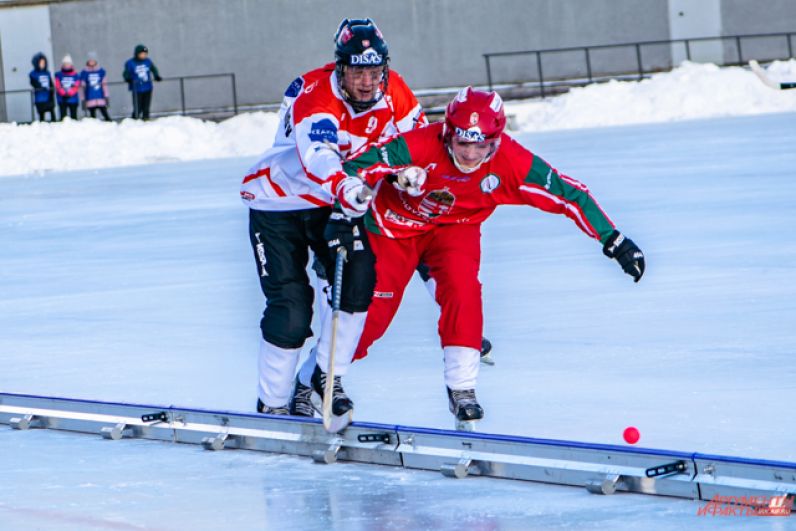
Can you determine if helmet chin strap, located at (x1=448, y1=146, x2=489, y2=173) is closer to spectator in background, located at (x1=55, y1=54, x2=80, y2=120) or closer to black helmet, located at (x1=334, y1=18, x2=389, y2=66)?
black helmet, located at (x1=334, y1=18, x2=389, y2=66)

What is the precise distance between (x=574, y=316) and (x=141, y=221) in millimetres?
6539

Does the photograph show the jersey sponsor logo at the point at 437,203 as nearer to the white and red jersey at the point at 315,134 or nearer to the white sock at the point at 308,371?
the white and red jersey at the point at 315,134

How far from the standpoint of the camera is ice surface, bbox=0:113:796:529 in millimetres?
4074

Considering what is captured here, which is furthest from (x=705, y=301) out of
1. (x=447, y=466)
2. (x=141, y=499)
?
(x=141, y=499)

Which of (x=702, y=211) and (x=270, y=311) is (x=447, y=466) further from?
(x=702, y=211)

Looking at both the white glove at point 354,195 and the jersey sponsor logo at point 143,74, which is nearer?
the white glove at point 354,195

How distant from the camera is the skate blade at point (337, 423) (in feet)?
15.1

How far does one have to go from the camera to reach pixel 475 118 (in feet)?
14.8

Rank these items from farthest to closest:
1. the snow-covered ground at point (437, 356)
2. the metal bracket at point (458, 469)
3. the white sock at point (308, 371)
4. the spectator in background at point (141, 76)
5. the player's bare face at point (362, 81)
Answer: the spectator in background at point (141, 76), the white sock at point (308, 371), the player's bare face at point (362, 81), the metal bracket at point (458, 469), the snow-covered ground at point (437, 356)

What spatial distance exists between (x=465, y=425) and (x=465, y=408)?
0.19 ft

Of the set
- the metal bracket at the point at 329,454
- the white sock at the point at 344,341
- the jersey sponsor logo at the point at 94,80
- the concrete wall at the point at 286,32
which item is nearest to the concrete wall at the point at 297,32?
the concrete wall at the point at 286,32

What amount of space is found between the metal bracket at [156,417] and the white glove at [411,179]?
4.06 ft

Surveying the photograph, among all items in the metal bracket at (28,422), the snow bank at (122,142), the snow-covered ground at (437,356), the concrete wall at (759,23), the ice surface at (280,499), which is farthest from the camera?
the concrete wall at (759,23)

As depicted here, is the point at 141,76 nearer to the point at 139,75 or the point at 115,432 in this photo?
the point at 139,75
